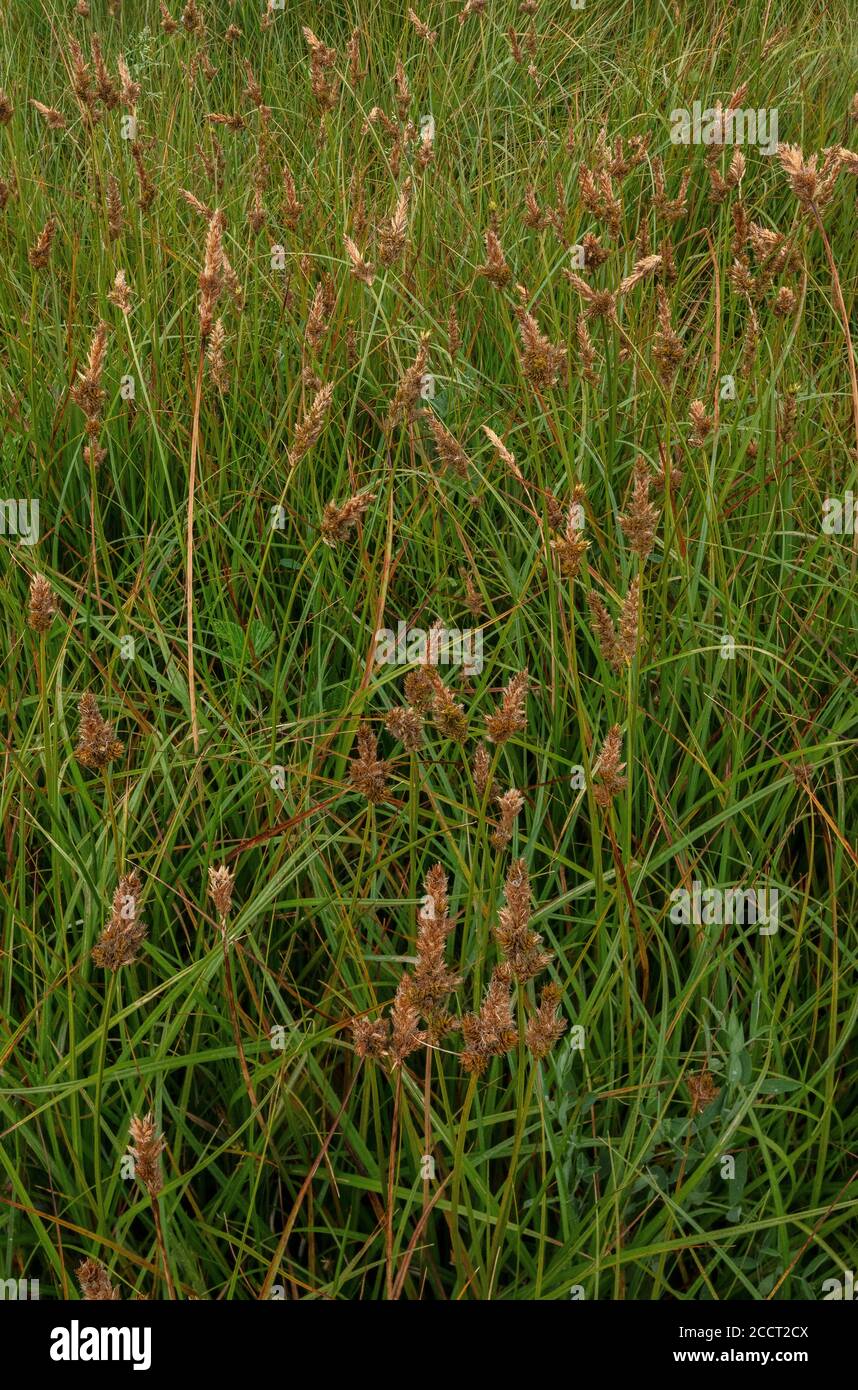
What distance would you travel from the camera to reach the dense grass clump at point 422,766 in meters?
1.29

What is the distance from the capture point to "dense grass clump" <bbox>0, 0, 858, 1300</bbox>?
129 centimetres

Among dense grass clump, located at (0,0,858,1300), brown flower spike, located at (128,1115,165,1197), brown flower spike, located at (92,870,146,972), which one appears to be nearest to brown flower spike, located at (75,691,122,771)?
dense grass clump, located at (0,0,858,1300)

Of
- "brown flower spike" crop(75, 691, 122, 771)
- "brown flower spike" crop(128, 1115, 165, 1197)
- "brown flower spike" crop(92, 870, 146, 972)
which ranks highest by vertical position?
"brown flower spike" crop(75, 691, 122, 771)

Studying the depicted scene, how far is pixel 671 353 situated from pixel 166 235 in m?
1.71

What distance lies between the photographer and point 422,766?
1750 mm

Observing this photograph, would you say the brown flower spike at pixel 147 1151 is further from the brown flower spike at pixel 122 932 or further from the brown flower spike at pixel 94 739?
the brown flower spike at pixel 94 739

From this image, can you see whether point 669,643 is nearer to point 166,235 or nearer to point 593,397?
point 593,397

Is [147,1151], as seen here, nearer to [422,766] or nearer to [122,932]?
[122,932]

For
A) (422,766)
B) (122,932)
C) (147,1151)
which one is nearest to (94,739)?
(122,932)

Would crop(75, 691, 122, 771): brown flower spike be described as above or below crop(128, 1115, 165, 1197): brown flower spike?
above

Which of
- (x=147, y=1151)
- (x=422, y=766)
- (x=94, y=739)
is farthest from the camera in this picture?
(x=422, y=766)

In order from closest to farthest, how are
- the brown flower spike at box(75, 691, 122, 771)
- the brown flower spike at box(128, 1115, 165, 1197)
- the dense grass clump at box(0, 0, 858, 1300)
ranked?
the brown flower spike at box(128, 1115, 165, 1197), the brown flower spike at box(75, 691, 122, 771), the dense grass clump at box(0, 0, 858, 1300)

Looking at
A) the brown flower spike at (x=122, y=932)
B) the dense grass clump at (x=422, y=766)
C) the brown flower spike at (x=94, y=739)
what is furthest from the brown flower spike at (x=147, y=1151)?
the brown flower spike at (x=94, y=739)

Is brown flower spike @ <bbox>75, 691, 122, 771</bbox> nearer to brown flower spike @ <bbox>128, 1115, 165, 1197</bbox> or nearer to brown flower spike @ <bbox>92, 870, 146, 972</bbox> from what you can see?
brown flower spike @ <bbox>92, 870, 146, 972</bbox>
